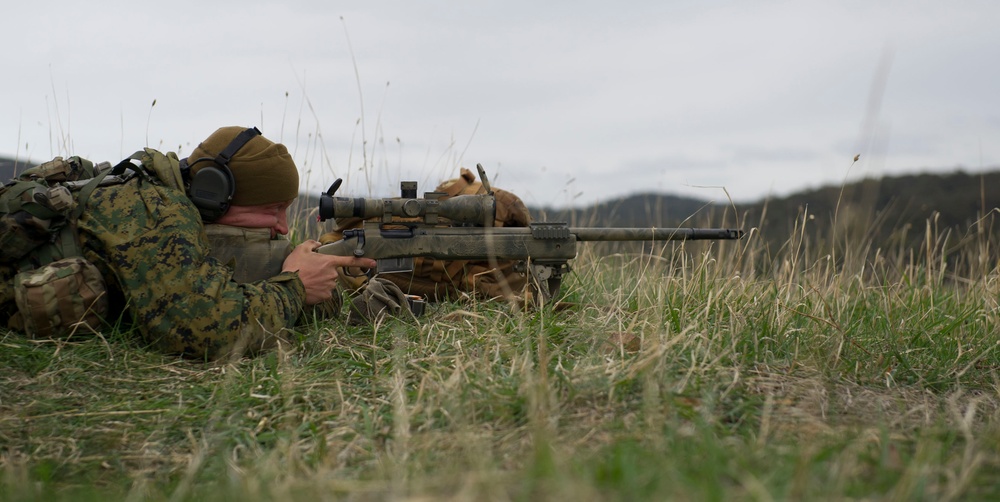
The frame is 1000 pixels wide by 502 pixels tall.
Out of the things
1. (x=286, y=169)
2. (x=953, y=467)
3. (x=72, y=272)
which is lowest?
(x=953, y=467)

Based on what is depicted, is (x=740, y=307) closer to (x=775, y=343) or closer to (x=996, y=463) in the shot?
(x=775, y=343)

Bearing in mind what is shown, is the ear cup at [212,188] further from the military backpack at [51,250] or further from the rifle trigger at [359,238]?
the rifle trigger at [359,238]

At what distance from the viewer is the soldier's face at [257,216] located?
14.3 feet

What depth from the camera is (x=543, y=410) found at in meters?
2.84

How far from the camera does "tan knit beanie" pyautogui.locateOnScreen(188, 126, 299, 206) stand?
4230 millimetres

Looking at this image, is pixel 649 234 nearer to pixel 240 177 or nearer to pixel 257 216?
pixel 257 216

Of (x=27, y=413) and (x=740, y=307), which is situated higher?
(x=740, y=307)

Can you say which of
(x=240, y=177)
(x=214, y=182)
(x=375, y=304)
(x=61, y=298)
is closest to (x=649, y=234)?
(x=375, y=304)

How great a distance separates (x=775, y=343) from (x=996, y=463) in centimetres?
161

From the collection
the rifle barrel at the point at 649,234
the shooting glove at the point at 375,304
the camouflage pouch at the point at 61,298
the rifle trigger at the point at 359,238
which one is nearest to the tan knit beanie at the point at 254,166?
the rifle trigger at the point at 359,238

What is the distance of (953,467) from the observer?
7.56 feet

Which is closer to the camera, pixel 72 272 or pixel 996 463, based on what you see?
pixel 996 463

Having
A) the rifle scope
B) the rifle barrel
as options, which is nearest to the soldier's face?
the rifle scope

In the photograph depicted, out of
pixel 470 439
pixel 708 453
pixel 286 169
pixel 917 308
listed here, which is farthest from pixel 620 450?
pixel 917 308
